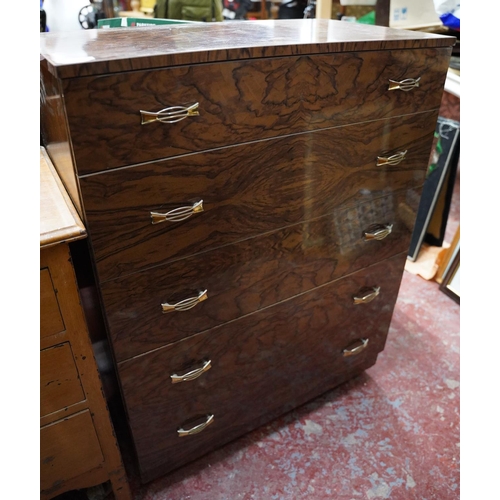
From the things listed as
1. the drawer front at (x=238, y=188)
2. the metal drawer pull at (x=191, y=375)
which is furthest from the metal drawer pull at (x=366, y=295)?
the metal drawer pull at (x=191, y=375)

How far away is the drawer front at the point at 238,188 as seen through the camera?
28.7 inches

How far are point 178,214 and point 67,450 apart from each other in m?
0.60

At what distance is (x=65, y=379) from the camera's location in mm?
840

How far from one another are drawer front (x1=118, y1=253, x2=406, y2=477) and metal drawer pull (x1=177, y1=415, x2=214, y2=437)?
0.01m

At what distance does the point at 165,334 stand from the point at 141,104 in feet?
1.59

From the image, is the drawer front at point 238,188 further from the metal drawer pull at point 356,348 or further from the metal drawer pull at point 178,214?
the metal drawer pull at point 356,348

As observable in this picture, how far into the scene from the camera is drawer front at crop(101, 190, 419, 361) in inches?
33.2

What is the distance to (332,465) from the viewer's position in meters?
1.22

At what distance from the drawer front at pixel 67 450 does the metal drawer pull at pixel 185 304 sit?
0.29 metres

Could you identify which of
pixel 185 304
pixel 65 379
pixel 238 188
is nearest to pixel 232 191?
pixel 238 188

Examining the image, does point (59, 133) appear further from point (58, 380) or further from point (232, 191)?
point (58, 380)

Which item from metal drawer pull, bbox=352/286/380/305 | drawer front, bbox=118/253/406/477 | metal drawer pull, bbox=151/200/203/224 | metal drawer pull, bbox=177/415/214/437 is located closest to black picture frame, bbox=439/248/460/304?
drawer front, bbox=118/253/406/477
